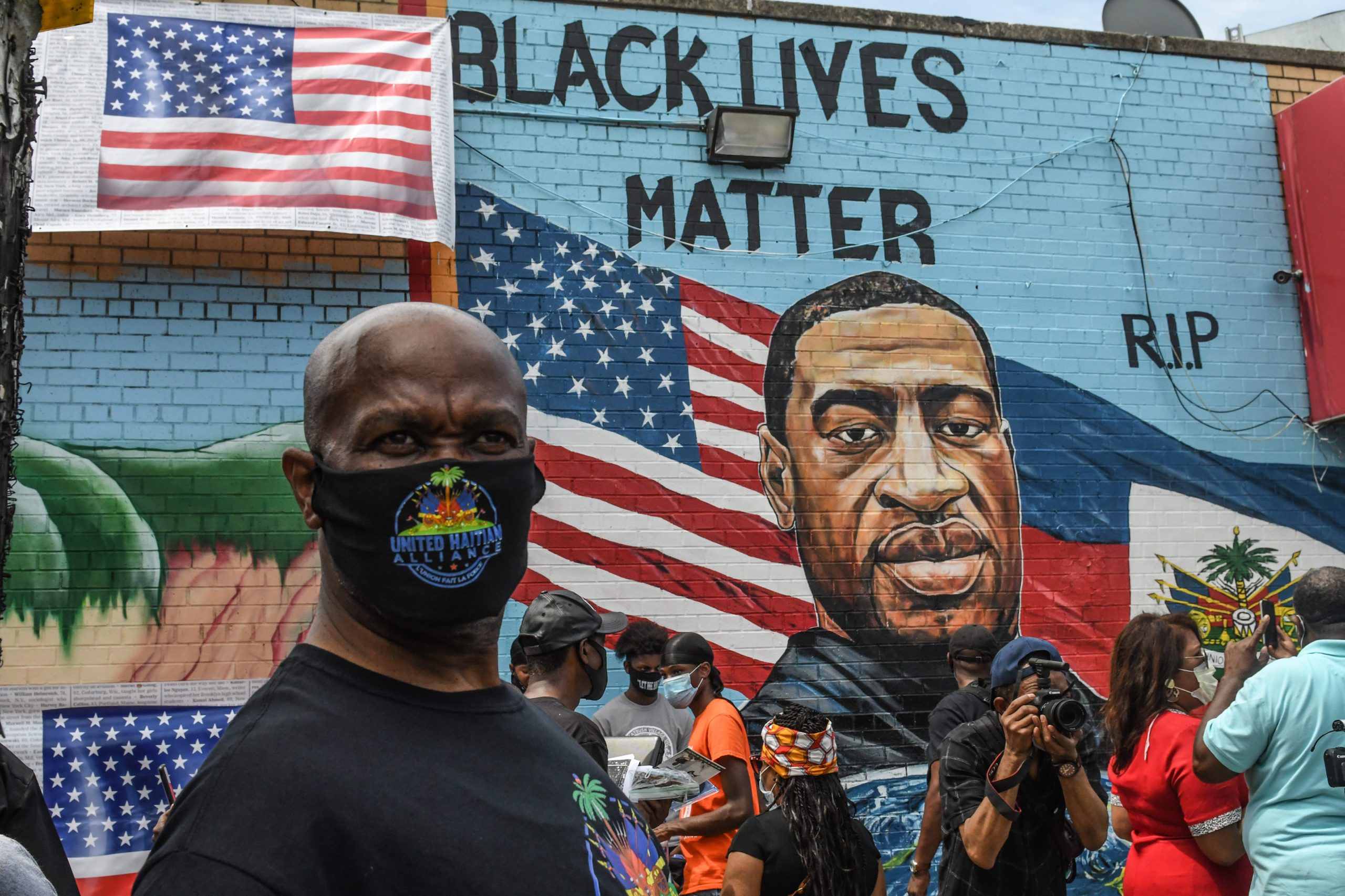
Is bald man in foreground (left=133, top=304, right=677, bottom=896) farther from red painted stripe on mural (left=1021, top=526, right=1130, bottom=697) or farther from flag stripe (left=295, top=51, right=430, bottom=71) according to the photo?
red painted stripe on mural (left=1021, top=526, right=1130, bottom=697)

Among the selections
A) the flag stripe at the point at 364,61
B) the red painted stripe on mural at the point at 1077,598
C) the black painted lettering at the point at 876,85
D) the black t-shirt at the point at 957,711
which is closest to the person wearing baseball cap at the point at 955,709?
the black t-shirt at the point at 957,711

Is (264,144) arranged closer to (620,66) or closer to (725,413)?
(620,66)

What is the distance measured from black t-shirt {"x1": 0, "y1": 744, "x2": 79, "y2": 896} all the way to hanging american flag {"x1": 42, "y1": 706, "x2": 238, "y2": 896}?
3.07 meters

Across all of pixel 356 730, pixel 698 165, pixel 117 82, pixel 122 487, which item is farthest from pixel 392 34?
pixel 356 730

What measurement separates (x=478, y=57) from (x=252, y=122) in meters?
1.46

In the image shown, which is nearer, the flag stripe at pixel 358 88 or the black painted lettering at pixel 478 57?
the flag stripe at pixel 358 88

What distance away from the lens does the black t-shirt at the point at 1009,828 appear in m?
3.89

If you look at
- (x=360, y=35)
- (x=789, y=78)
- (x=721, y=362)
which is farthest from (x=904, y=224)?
(x=360, y=35)

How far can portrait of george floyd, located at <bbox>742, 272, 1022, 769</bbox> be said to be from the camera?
7.25 m

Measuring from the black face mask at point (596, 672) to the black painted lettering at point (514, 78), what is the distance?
433cm

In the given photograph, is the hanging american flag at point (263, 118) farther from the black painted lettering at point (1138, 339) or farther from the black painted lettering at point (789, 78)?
the black painted lettering at point (1138, 339)

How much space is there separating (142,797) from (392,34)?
4.43 meters

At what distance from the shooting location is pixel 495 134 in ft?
24.2

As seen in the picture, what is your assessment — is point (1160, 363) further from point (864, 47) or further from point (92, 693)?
point (92, 693)
